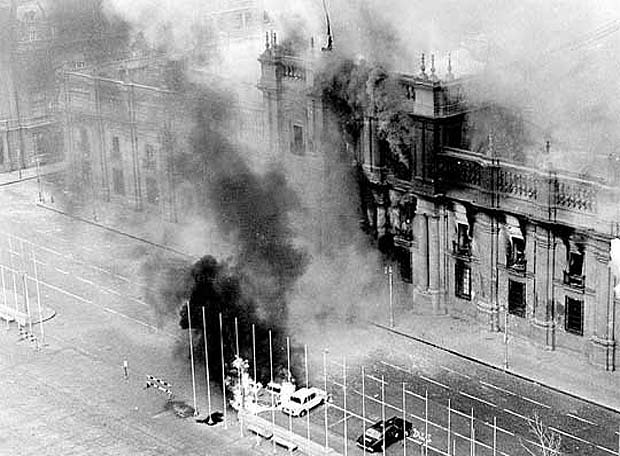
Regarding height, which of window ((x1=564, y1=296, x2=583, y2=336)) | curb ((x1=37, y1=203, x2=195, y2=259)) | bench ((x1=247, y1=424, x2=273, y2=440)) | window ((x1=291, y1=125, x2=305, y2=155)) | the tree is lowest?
the tree

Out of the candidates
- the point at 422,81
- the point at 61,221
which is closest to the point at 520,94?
the point at 422,81

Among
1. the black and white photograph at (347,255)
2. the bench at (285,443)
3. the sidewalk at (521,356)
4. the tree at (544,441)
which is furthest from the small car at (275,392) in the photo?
the tree at (544,441)

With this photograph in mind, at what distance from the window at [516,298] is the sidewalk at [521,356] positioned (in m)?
1.02

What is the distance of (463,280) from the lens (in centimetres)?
5291

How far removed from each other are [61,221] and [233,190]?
12.5 m

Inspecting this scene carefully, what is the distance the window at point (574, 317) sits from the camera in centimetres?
4875

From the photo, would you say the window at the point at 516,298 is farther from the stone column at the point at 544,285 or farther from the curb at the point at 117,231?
the curb at the point at 117,231

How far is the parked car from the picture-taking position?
45.2 m

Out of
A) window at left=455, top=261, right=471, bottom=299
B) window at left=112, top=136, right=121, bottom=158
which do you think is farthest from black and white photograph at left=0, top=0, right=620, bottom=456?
window at left=112, top=136, right=121, bottom=158

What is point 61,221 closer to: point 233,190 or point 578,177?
point 233,190

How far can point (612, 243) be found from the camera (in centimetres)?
4538

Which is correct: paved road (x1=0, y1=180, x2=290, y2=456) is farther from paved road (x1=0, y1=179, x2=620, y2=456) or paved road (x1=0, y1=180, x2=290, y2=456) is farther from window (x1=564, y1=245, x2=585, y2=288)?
window (x1=564, y1=245, x2=585, y2=288)

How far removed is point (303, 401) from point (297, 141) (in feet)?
51.1

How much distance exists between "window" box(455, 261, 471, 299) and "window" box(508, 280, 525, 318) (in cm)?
213
